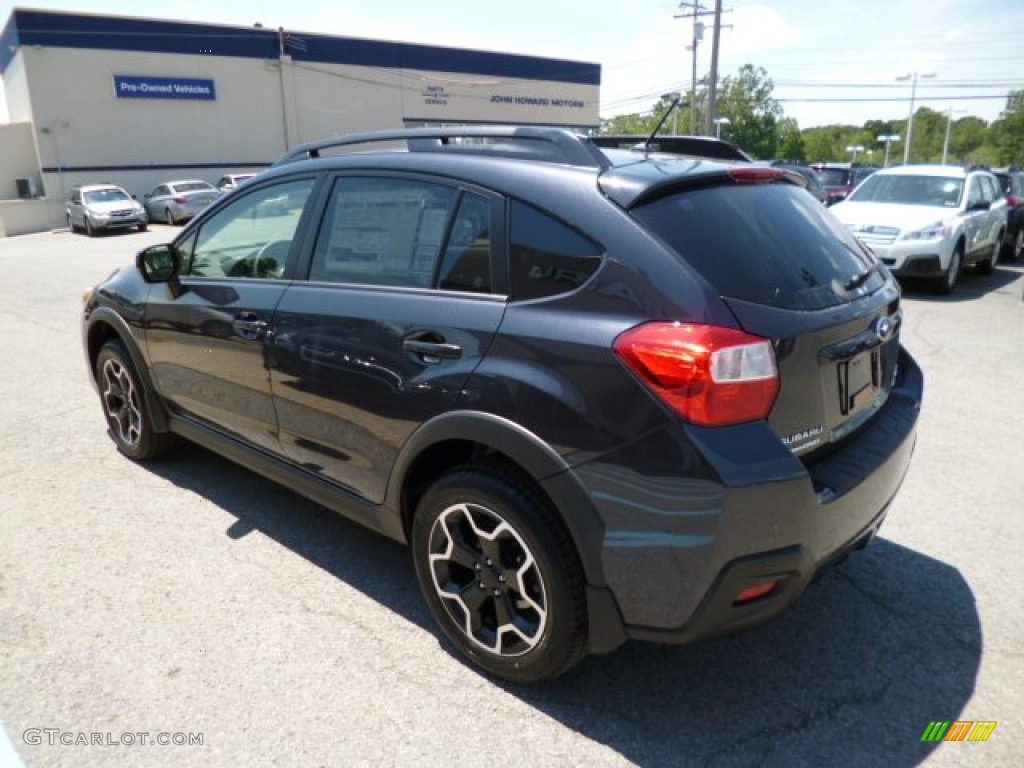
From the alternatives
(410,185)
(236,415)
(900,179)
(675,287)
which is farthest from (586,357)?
(900,179)

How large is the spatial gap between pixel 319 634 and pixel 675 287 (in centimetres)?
187

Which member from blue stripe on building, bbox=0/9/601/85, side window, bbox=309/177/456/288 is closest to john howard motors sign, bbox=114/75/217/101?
blue stripe on building, bbox=0/9/601/85

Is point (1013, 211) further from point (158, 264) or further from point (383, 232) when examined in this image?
point (158, 264)

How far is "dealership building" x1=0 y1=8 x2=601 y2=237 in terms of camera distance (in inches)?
1145

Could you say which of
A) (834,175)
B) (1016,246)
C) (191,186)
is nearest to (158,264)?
(1016,246)

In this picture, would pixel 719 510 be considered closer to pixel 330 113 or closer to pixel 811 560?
pixel 811 560

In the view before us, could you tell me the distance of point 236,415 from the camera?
12.2ft

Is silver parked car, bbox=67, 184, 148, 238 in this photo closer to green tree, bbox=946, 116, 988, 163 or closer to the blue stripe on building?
the blue stripe on building

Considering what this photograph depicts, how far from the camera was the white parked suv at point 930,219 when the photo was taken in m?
10.0

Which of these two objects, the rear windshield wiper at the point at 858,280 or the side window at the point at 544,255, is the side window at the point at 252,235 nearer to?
the side window at the point at 544,255

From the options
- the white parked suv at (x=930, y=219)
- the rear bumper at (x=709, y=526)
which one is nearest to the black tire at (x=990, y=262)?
the white parked suv at (x=930, y=219)

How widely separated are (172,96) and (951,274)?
30.9 meters

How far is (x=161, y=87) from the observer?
31359 millimetres

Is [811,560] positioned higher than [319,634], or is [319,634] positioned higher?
[811,560]
